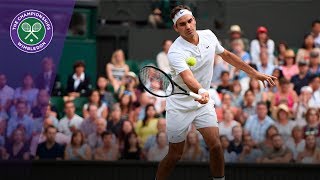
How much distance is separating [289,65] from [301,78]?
505mm

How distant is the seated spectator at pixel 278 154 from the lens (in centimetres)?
1144

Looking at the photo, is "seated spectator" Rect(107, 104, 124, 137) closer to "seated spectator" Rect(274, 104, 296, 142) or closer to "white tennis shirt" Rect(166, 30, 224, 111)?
"seated spectator" Rect(274, 104, 296, 142)

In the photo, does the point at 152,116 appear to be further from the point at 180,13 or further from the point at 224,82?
the point at 180,13

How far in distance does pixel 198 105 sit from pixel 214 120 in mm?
234

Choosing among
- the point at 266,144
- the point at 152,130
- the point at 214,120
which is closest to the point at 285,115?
the point at 266,144

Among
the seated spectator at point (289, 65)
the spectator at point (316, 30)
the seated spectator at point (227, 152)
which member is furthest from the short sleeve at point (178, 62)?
the spectator at point (316, 30)

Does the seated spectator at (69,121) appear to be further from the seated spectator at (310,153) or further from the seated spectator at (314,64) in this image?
the seated spectator at (314,64)

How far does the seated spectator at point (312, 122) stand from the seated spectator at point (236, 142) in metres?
0.84

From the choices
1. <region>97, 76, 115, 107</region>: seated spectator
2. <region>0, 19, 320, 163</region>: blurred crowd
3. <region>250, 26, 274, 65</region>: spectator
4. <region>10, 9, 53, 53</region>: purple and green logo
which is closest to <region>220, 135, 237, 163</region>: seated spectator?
<region>0, 19, 320, 163</region>: blurred crowd

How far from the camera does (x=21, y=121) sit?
401 inches

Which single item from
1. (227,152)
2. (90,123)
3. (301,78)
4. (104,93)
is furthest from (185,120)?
(301,78)

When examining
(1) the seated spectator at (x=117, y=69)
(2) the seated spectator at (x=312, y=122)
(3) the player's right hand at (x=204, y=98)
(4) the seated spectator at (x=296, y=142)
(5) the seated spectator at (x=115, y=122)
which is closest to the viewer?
(3) the player's right hand at (x=204, y=98)

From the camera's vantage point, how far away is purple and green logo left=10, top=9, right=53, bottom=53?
31.3ft

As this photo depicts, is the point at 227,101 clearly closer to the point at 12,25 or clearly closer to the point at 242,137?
the point at 242,137
